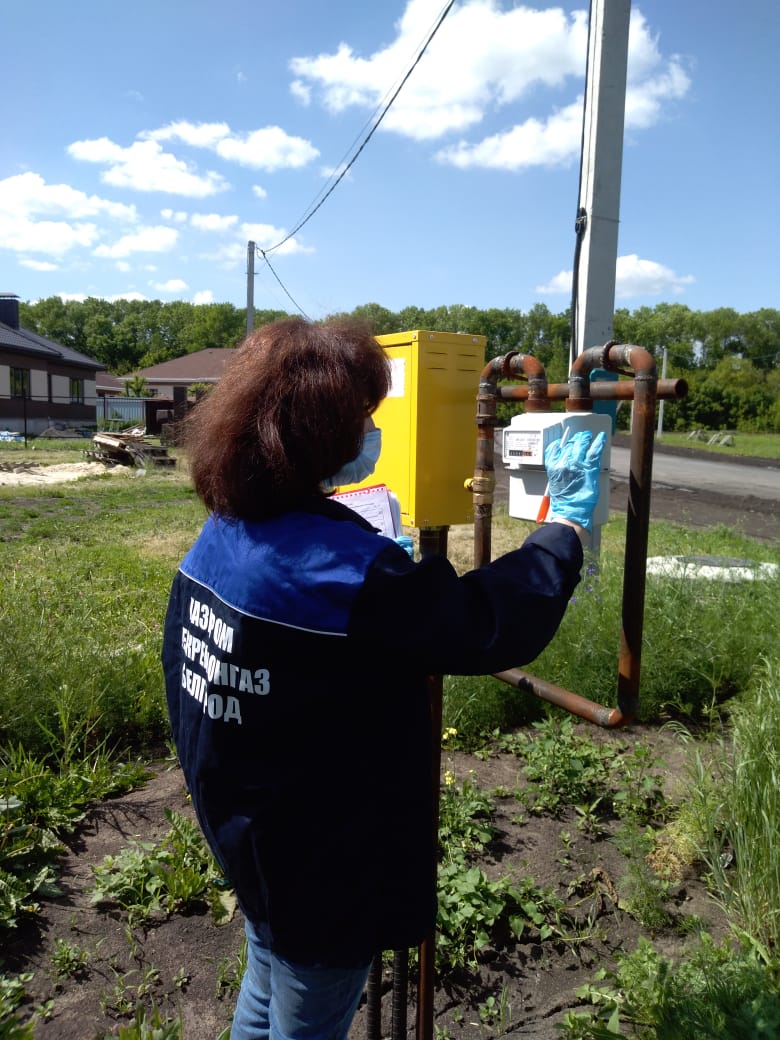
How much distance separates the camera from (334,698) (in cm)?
128

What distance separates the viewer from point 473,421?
8.38ft

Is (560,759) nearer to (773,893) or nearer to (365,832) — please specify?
A: (773,893)

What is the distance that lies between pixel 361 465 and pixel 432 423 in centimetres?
89

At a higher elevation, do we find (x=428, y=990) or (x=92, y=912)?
(x=428, y=990)

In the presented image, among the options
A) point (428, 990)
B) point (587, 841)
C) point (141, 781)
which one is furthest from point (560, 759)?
point (141, 781)

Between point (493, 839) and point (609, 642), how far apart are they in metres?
1.32

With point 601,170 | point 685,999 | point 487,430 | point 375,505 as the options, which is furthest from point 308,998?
point 601,170

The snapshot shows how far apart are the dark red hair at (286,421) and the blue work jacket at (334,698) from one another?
55 millimetres

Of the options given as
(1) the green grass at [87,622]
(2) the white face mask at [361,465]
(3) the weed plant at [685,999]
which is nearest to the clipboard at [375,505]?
(2) the white face mask at [361,465]

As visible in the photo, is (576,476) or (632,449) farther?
(632,449)

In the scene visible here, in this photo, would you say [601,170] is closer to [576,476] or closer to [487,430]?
[487,430]

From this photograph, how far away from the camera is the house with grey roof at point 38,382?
3188cm

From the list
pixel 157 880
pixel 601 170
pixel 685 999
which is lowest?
pixel 157 880

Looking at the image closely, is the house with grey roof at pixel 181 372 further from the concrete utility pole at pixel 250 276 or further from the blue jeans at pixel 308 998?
the blue jeans at pixel 308 998
